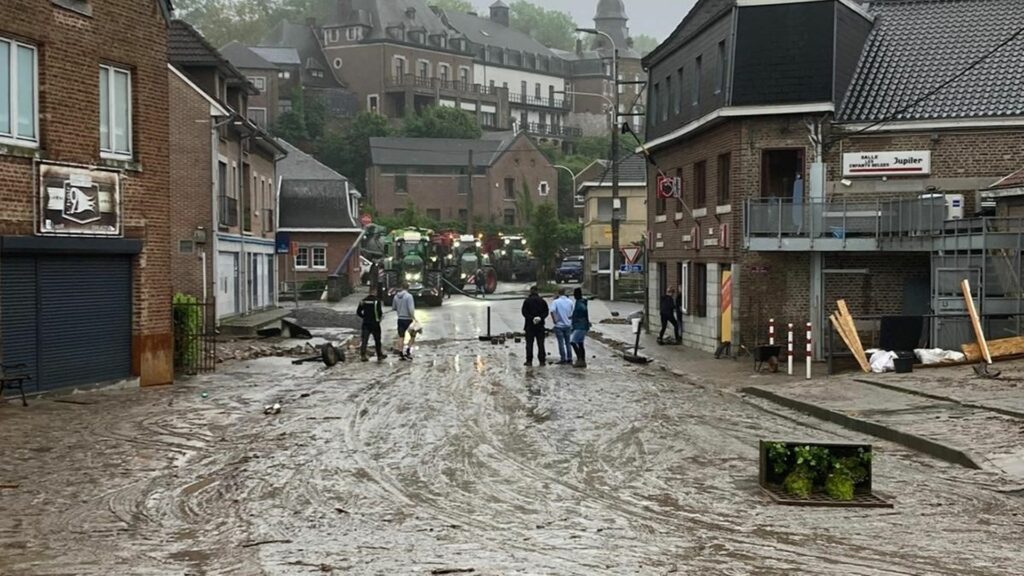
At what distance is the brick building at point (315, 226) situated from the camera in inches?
2389

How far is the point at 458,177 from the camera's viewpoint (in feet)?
314

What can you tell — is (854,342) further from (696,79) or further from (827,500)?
(827,500)

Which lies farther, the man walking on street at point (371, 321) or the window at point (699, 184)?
the window at point (699, 184)

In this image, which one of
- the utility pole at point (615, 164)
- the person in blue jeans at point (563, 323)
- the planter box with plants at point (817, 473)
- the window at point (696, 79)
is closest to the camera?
the planter box with plants at point (817, 473)

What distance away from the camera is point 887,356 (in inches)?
854

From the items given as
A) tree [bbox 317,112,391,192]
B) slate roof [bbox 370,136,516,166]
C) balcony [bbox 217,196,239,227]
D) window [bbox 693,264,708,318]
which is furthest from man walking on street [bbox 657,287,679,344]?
tree [bbox 317,112,391,192]

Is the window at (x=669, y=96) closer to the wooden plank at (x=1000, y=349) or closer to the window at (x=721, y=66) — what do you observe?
the window at (x=721, y=66)

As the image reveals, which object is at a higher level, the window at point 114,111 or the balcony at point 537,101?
the balcony at point 537,101

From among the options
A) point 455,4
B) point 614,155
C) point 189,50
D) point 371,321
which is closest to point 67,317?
point 371,321

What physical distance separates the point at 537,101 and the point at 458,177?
37336 mm

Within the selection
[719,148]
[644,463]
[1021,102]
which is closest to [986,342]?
[1021,102]

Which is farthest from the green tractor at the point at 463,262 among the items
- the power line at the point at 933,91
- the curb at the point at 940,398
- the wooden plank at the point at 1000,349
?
the curb at the point at 940,398

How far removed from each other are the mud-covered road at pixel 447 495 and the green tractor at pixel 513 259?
178ft

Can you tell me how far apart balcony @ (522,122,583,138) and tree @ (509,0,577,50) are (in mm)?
49119
